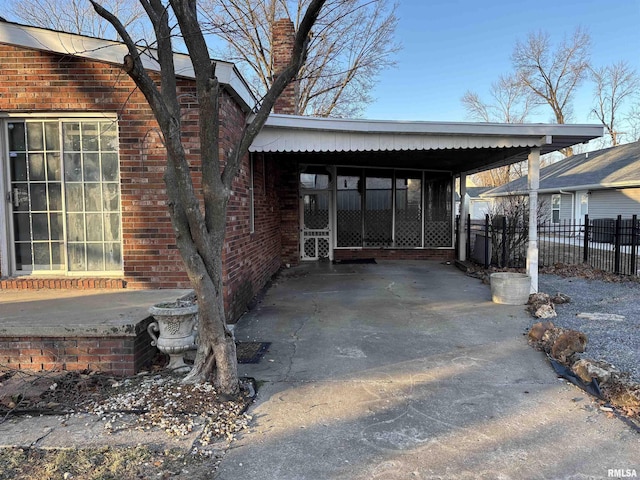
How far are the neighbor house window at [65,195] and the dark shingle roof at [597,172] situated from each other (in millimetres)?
14084

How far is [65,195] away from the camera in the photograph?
5.43 meters

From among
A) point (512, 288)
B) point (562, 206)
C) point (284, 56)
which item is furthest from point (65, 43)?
point (562, 206)

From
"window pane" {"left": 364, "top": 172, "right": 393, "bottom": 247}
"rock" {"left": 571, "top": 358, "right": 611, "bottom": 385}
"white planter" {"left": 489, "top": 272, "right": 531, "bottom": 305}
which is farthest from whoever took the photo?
"window pane" {"left": 364, "top": 172, "right": 393, "bottom": 247}

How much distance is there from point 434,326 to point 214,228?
11.6 feet

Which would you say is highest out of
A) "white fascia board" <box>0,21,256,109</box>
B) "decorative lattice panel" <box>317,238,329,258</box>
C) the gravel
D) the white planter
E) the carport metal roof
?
"white fascia board" <box>0,21,256,109</box>

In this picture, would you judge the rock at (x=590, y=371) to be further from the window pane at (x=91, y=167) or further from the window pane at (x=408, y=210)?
the window pane at (x=408, y=210)

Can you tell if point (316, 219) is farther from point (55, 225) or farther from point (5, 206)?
point (5, 206)

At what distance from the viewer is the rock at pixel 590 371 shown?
3.76 metres

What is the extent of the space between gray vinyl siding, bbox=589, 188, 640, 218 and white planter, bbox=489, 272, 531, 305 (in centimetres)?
1338

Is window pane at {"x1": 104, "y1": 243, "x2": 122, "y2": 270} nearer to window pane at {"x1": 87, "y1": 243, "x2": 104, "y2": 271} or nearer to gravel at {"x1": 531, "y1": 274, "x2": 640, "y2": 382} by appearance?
window pane at {"x1": 87, "y1": 243, "x2": 104, "y2": 271}

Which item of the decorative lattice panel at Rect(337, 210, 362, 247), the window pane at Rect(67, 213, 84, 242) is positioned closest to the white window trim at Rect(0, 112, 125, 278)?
the window pane at Rect(67, 213, 84, 242)

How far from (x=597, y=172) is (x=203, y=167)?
72.1 ft

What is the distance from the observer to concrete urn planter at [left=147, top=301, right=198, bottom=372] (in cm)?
384

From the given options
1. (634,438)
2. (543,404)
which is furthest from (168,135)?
(634,438)
